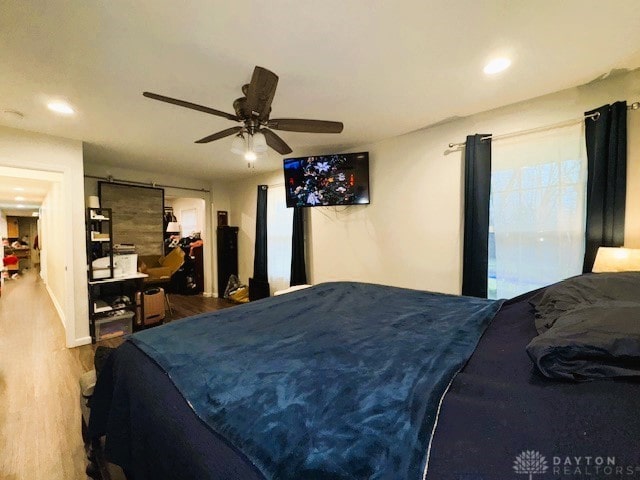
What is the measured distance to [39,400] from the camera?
2070 mm

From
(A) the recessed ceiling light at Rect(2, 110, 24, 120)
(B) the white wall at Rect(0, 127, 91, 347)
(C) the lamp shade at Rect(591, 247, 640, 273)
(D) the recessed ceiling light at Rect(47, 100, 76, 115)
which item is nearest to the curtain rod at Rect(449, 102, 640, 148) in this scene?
(C) the lamp shade at Rect(591, 247, 640, 273)

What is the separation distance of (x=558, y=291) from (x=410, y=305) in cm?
75

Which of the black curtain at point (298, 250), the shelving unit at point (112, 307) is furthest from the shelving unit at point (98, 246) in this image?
the black curtain at point (298, 250)

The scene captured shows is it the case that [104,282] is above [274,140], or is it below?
below

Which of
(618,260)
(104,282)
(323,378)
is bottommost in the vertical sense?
(104,282)

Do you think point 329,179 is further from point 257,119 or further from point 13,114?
point 13,114

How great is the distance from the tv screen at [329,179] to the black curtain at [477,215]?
3.84 ft

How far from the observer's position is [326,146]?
3537mm

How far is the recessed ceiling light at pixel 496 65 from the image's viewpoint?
178 centimetres

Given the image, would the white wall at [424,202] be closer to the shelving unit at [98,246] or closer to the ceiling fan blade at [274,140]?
the ceiling fan blade at [274,140]

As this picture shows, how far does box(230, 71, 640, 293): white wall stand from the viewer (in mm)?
2107

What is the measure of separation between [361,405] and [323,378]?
17 cm

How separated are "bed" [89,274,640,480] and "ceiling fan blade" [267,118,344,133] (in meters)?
1.45

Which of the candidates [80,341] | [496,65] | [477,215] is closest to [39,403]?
[80,341]
